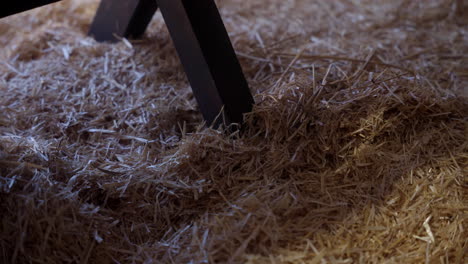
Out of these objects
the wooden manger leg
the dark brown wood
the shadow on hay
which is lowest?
the shadow on hay

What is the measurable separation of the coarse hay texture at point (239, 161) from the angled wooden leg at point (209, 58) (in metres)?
0.12

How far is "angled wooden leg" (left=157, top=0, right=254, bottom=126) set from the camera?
2.06m

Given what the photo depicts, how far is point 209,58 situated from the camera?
82.1 inches

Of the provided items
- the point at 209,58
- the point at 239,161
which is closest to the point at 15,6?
the point at 209,58

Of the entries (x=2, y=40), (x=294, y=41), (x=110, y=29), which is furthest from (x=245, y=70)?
(x=2, y=40)

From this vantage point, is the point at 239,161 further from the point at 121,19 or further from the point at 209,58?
the point at 121,19

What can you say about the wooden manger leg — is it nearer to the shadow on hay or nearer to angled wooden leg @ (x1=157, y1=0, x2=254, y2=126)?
angled wooden leg @ (x1=157, y1=0, x2=254, y2=126)

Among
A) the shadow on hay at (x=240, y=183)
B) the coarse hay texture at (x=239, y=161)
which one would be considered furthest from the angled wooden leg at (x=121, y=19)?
the shadow on hay at (x=240, y=183)

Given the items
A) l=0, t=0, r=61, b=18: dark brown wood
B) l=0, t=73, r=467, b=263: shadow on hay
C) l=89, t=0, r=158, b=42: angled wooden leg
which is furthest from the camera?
l=89, t=0, r=158, b=42: angled wooden leg

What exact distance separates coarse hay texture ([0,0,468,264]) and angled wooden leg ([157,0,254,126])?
0.12 m

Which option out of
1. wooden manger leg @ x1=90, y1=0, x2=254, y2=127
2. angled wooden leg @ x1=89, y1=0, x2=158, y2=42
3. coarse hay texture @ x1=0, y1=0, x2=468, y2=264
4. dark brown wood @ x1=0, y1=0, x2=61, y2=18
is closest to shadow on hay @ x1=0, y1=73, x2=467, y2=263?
coarse hay texture @ x1=0, y1=0, x2=468, y2=264

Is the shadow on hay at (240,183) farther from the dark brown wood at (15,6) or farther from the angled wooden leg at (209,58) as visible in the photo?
the dark brown wood at (15,6)

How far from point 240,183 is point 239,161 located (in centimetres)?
11

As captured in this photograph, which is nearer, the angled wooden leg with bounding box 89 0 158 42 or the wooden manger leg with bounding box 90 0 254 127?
the wooden manger leg with bounding box 90 0 254 127
